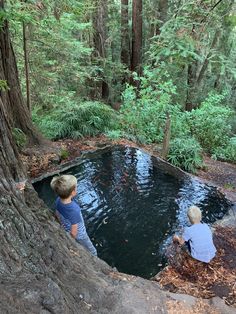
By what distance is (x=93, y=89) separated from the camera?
1427 cm

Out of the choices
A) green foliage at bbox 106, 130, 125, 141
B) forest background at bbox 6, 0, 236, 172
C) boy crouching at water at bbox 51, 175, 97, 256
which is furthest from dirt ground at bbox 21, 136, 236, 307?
boy crouching at water at bbox 51, 175, 97, 256

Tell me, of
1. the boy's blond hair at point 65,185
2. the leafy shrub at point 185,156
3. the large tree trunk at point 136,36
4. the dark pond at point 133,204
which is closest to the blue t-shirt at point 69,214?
the boy's blond hair at point 65,185

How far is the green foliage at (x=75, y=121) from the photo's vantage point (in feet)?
29.5

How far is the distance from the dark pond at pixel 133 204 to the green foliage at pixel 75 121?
1327 mm

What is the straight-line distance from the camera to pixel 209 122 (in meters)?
10.7

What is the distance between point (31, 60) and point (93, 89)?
5.17 meters

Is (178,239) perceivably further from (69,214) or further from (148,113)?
(148,113)

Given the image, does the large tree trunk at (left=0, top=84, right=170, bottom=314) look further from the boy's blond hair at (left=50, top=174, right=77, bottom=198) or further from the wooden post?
the wooden post

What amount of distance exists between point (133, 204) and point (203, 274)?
215cm

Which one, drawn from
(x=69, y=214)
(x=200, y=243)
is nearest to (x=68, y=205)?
(x=69, y=214)

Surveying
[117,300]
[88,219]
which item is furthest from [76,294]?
[88,219]

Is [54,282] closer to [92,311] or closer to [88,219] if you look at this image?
[92,311]

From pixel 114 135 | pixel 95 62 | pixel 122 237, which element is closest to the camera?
pixel 122 237

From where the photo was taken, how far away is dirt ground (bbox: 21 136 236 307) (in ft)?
13.0
